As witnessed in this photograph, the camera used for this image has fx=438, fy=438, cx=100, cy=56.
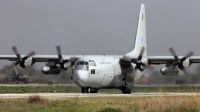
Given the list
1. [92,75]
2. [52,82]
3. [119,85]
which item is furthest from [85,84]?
[52,82]

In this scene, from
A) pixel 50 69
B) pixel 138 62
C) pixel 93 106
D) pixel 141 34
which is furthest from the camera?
pixel 141 34

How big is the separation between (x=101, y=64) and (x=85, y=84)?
2541 millimetres

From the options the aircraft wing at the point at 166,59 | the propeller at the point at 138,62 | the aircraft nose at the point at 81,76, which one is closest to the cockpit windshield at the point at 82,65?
the aircraft nose at the point at 81,76

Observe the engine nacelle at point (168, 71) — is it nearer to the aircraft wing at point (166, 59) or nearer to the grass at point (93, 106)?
the aircraft wing at point (166, 59)

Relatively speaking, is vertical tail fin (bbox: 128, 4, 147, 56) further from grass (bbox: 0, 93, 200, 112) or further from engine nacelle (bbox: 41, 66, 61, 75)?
grass (bbox: 0, 93, 200, 112)

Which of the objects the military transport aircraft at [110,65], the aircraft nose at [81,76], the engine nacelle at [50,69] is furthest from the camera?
the engine nacelle at [50,69]

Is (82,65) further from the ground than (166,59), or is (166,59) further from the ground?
(82,65)

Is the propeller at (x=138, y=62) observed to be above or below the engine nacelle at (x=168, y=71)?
above

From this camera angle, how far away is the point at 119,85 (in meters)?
40.1

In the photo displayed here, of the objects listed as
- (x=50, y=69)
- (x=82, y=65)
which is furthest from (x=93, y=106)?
(x=50, y=69)

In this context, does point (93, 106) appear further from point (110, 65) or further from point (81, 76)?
point (110, 65)

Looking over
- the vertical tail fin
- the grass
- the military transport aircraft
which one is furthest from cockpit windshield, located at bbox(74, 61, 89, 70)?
the grass

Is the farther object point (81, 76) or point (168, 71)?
point (168, 71)

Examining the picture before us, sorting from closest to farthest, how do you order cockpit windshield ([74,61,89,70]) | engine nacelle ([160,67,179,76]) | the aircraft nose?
the aircraft nose < cockpit windshield ([74,61,89,70]) < engine nacelle ([160,67,179,76])
